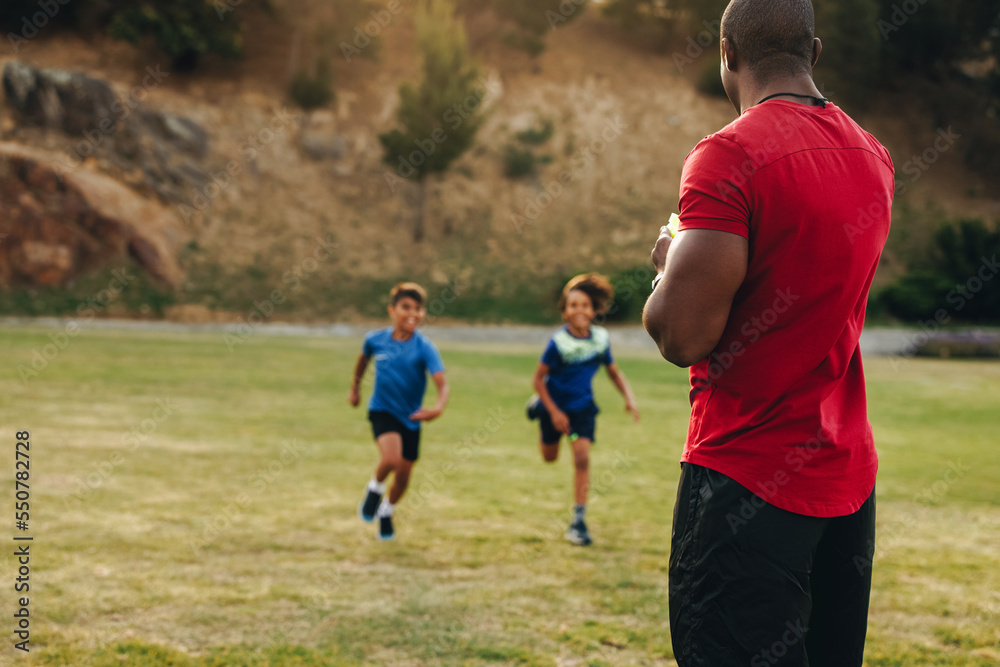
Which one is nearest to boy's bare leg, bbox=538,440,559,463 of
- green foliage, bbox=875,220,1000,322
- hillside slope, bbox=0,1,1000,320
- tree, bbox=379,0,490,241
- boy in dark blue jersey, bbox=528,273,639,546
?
boy in dark blue jersey, bbox=528,273,639,546

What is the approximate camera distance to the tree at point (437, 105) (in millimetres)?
35750

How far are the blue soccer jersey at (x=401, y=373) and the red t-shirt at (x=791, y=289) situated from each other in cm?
460

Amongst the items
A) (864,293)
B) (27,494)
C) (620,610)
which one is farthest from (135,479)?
(864,293)

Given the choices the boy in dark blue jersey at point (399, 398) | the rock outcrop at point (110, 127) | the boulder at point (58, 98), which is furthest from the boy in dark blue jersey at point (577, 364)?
the boulder at point (58, 98)

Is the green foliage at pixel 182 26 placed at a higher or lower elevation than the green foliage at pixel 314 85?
higher

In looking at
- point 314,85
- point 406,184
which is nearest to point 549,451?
point 406,184

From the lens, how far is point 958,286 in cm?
3041

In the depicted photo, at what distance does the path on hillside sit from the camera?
88.3 ft

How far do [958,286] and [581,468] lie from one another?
29071 mm

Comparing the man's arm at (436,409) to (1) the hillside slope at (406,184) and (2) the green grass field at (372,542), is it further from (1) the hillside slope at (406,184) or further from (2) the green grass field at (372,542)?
(1) the hillside slope at (406,184)

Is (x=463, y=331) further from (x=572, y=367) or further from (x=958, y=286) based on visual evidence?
(x=572, y=367)

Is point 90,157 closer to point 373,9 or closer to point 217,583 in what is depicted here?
point 373,9

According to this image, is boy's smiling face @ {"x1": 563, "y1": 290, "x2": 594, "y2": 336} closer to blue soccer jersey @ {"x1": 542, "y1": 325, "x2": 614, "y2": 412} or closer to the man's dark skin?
blue soccer jersey @ {"x1": 542, "y1": 325, "x2": 614, "y2": 412}

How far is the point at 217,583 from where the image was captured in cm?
495
